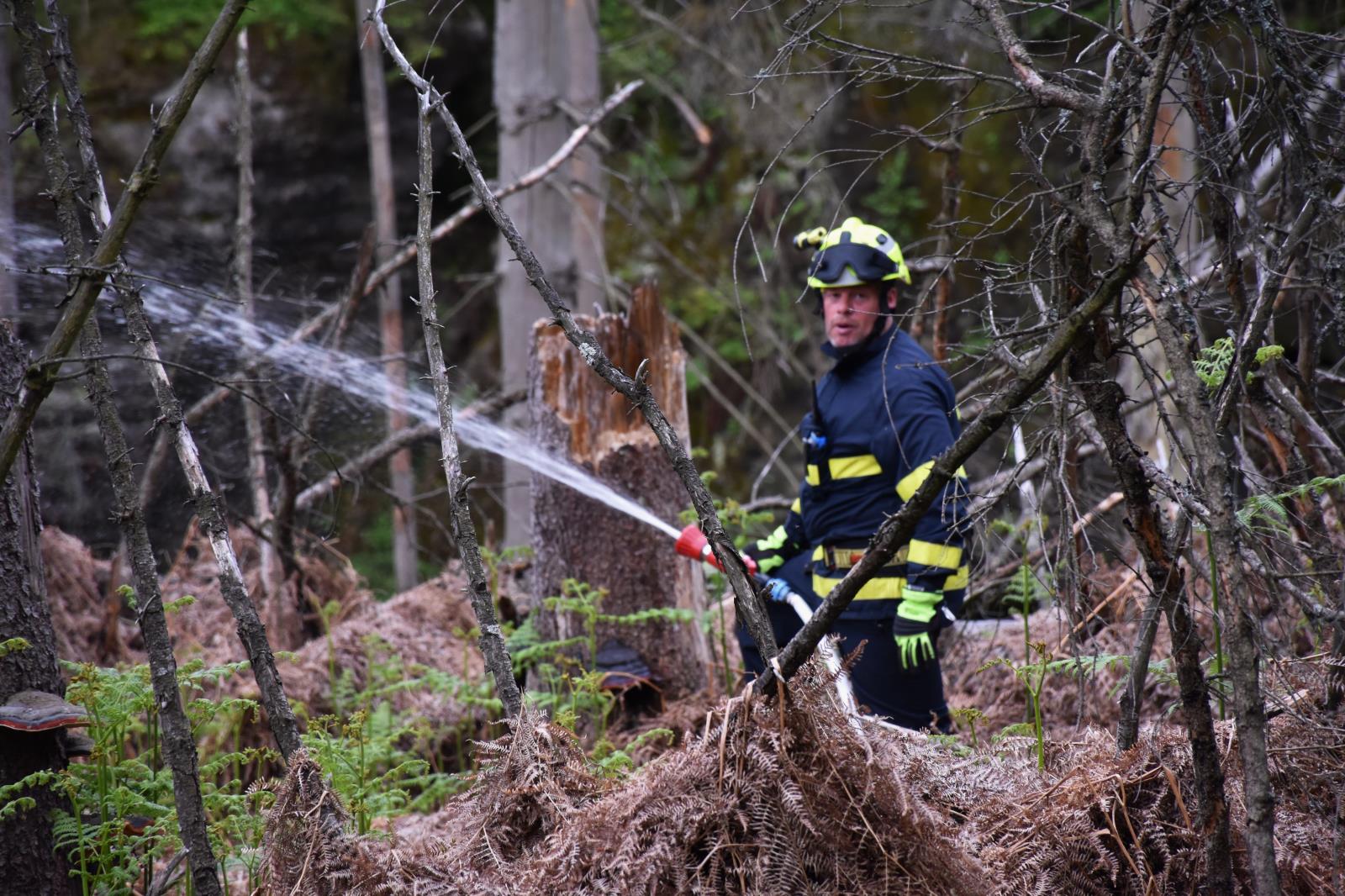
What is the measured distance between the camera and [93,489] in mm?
10430

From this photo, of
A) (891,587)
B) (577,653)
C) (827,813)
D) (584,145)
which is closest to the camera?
(827,813)

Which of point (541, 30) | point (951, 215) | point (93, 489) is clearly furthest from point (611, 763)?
point (93, 489)

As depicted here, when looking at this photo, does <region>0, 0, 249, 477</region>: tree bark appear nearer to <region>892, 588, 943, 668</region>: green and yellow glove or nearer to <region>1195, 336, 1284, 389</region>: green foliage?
<region>1195, 336, 1284, 389</region>: green foliage

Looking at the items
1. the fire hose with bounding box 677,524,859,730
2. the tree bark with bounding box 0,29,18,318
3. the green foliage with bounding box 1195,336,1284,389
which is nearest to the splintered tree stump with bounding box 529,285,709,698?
the fire hose with bounding box 677,524,859,730

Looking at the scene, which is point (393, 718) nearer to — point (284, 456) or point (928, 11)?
point (284, 456)

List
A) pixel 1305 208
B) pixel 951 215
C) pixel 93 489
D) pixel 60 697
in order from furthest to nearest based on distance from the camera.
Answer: pixel 93 489 → pixel 951 215 → pixel 60 697 → pixel 1305 208

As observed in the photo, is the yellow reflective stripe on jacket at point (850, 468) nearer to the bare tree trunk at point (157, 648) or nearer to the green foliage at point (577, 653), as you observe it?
the green foliage at point (577, 653)

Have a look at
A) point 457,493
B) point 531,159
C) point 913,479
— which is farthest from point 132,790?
point 531,159

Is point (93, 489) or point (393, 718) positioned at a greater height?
point (93, 489)

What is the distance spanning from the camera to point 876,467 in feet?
13.8

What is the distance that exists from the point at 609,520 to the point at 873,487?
1505 millimetres

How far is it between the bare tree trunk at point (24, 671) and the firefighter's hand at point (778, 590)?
8.26ft

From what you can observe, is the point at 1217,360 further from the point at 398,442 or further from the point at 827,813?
the point at 398,442

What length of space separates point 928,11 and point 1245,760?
36.5ft
